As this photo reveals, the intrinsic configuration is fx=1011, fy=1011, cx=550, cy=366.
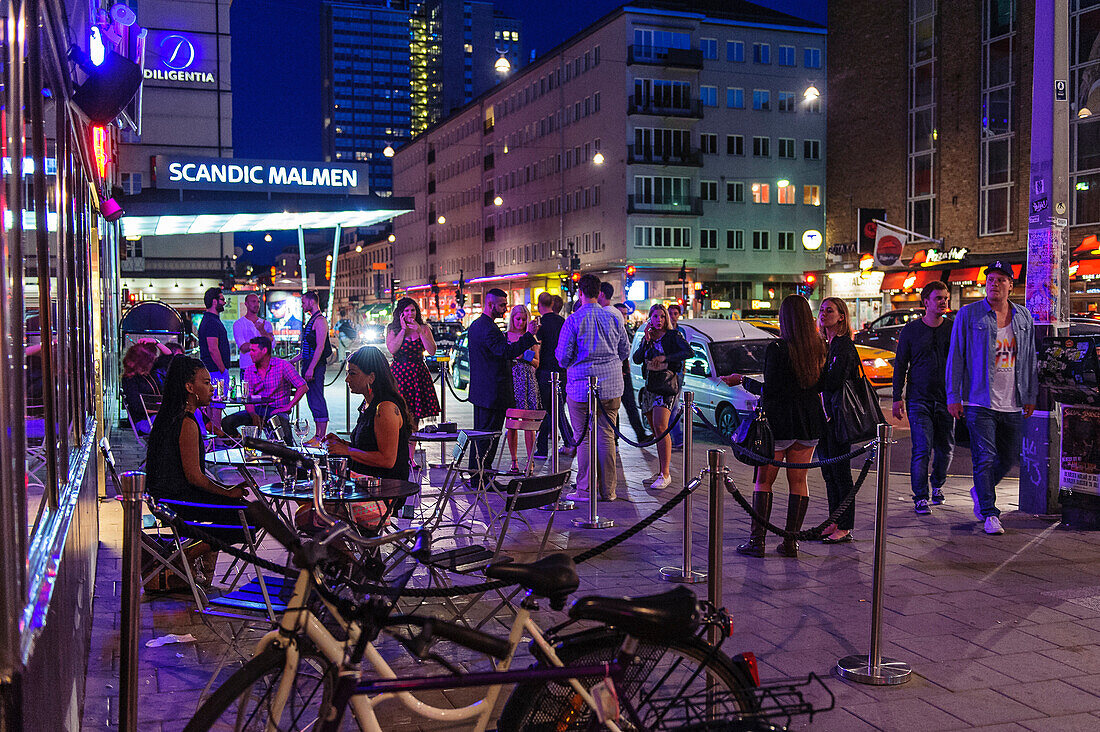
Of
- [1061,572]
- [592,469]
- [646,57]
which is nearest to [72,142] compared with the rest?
[592,469]

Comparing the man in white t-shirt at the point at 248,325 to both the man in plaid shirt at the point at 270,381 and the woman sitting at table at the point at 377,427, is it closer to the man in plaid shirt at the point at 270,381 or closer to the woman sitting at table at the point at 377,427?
the man in plaid shirt at the point at 270,381

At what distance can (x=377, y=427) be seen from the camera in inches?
256

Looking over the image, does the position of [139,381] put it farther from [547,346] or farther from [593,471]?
[593,471]

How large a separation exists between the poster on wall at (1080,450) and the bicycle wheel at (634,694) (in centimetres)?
629

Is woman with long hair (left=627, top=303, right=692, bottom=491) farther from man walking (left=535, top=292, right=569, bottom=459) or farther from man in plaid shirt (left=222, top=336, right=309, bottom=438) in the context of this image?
man in plaid shirt (left=222, top=336, right=309, bottom=438)

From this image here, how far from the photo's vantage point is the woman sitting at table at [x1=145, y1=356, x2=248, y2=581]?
5.76 meters

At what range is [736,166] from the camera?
6588cm

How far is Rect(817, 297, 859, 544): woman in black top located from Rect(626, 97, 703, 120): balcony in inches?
2233

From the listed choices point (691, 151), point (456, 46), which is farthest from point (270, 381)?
point (456, 46)

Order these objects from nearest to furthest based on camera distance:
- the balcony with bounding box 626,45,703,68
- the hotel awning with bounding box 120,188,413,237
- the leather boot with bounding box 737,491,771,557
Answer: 1. the leather boot with bounding box 737,491,771,557
2. the hotel awning with bounding box 120,188,413,237
3. the balcony with bounding box 626,45,703,68

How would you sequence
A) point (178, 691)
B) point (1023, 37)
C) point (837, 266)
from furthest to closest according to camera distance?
1. point (837, 266)
2. point (1023, 37)
3. point (178, 691)

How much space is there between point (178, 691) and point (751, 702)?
2.88 m

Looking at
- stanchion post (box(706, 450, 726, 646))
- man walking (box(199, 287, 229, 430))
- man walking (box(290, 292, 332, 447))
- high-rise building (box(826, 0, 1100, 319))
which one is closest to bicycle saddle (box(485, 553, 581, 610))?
stanchion post (box(706, 450, 726, 646))

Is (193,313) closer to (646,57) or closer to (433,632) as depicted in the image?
(433,632)
